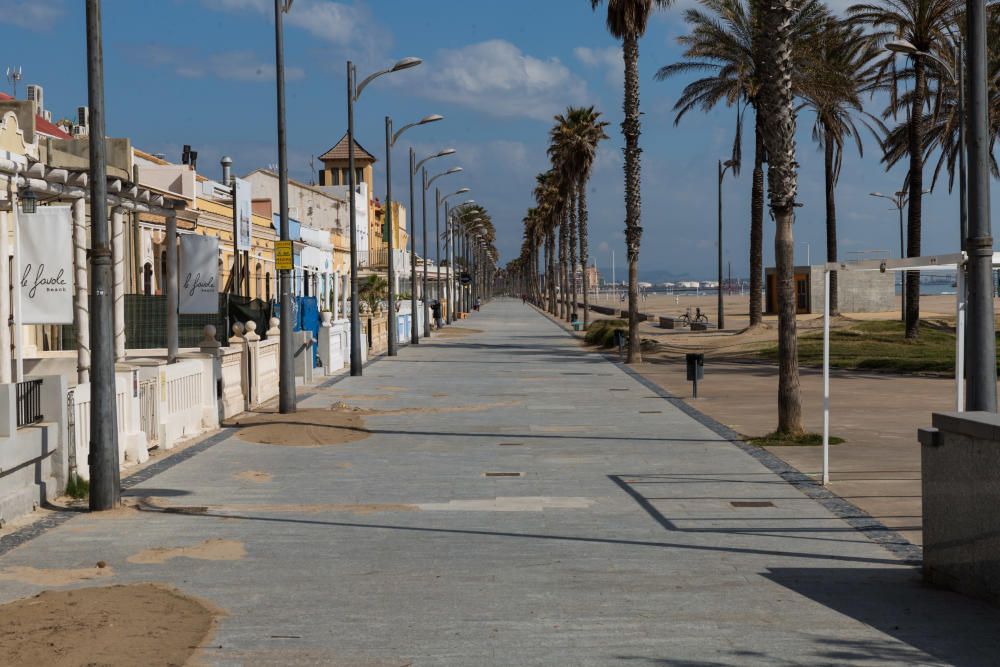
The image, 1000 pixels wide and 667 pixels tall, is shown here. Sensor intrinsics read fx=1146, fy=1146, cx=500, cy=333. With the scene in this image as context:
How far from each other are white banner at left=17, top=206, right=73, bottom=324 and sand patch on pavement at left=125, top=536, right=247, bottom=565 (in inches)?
201

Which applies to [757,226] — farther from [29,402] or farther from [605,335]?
[29,402]

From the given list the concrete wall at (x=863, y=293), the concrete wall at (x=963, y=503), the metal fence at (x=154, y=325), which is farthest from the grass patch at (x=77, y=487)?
the concrete wall at (x=863, y=293)

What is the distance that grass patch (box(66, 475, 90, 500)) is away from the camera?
41.2 ft

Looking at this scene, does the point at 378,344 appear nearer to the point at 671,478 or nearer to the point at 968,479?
the point at 671,478

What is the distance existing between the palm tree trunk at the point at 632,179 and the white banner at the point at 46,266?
2451 centimetres

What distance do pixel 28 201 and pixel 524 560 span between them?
826 cm

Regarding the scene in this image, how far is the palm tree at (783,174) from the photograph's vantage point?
56.3ft

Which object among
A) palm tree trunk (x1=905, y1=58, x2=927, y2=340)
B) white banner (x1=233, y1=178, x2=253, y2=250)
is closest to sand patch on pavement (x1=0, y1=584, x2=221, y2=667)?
white banner (x1=233, y1=178, x2=253, y2=250)

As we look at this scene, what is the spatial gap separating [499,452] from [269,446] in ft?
11.7

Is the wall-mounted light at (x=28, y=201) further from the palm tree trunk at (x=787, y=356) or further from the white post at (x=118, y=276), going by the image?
the palm tree trunk at (x=787, y=356)

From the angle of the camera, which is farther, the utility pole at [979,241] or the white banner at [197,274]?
the white banner at [197,274]

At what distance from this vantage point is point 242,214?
3388cm

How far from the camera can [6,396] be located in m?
11.2

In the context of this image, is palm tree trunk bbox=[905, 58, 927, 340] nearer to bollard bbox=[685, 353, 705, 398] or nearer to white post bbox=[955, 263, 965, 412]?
bollard bbox=[685, 353, 705, 398]
